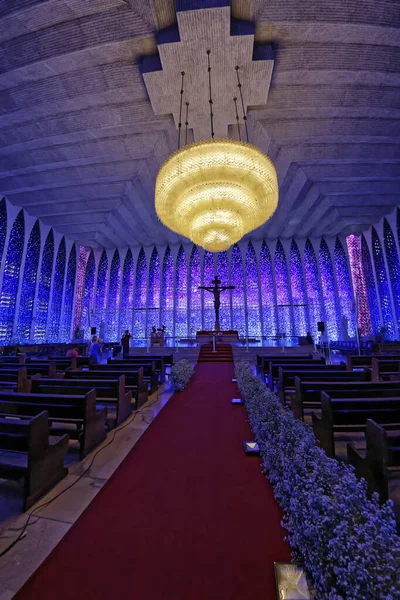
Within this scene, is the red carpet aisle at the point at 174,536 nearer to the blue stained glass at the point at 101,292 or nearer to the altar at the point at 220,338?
the altar at the point at 220,338

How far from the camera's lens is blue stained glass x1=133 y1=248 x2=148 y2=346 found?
57.6ft

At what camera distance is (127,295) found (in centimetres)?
1806

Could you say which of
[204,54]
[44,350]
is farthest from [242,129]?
[44,350]

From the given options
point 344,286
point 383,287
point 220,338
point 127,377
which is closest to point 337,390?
point 127,377

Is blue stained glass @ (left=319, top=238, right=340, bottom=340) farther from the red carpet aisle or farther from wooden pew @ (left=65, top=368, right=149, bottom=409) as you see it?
the red carpet aisle

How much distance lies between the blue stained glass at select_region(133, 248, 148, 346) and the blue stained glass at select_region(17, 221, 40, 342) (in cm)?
636

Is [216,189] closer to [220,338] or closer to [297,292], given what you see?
[220,338]

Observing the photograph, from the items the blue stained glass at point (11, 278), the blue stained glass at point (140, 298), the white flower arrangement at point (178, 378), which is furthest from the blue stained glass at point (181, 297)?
the white flower arrangement at point (178, 378)

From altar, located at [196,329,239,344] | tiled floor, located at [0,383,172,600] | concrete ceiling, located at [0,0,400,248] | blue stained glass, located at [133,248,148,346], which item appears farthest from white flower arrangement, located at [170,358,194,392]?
blue stained glass, located at [133,248,148,346]

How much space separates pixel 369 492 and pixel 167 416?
2.46 m

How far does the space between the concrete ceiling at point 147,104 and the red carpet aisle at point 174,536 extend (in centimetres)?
720

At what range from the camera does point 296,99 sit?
663 centimetres

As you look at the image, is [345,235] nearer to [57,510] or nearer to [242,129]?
[242,129]

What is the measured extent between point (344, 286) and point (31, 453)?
59.5 feet
